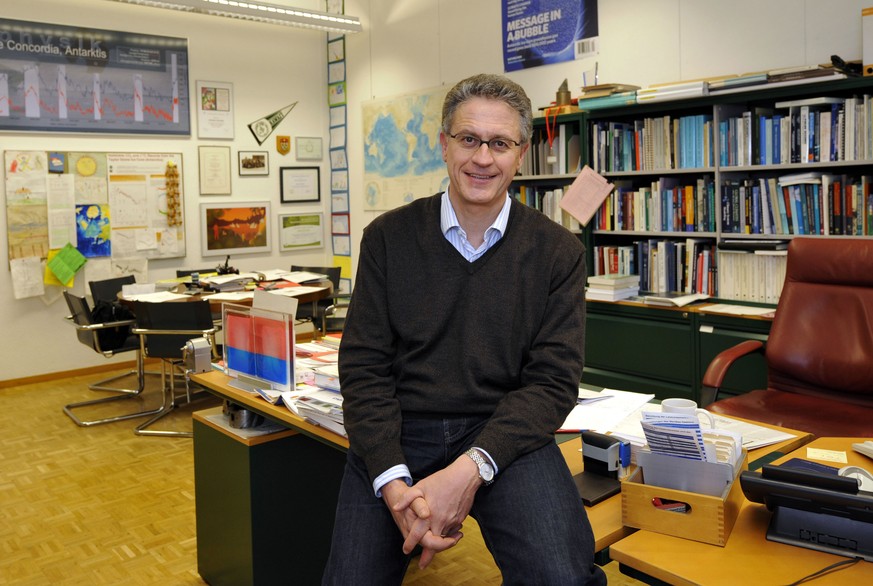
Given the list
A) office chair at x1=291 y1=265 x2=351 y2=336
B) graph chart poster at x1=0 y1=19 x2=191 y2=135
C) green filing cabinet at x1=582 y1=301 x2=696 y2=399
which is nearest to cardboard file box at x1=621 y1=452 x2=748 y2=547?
green filing cabinet at x1=582 y1=301 x2=696 y2=399

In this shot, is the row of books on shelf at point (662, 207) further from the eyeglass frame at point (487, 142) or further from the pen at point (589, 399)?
the eyeglass frame at point (487, 142)

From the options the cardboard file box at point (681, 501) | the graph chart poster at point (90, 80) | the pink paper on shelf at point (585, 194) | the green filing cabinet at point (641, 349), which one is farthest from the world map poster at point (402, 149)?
the cardboard file box at point (681, 501)

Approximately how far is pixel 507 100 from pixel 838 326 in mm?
1940

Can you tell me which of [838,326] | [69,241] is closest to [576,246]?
[838,326]

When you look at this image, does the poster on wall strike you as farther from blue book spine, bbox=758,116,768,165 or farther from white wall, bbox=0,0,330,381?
white wall, bbox=0,0,330,381

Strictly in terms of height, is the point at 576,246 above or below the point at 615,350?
above

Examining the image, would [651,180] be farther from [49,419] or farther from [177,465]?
[49,419]

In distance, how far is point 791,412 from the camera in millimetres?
2836

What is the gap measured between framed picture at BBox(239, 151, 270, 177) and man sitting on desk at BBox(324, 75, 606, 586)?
585 cm

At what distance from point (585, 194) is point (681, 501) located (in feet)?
11.8

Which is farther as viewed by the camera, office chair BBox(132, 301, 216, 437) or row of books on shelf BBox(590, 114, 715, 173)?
office chair BBox(132, 301, 216, 437)

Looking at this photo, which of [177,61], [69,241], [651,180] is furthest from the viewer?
[177,61]

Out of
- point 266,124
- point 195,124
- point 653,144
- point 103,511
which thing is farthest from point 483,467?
point 266,124

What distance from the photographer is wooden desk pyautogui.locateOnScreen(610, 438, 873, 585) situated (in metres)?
1.23
